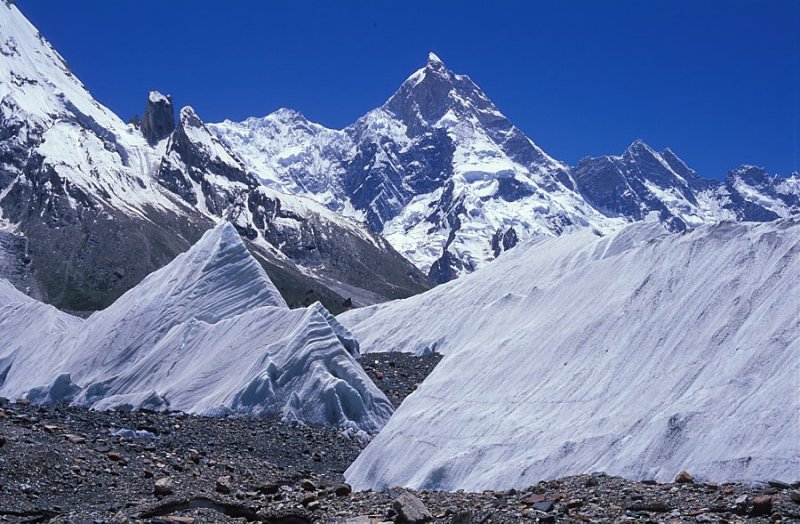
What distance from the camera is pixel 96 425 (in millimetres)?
32281

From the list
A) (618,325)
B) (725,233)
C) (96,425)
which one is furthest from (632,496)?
(96,425)

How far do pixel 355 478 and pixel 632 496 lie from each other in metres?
11.5

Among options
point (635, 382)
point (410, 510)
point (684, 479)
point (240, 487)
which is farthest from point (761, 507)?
point (240, 487)

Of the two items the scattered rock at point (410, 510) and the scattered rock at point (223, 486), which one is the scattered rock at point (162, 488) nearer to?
the scattered rock at point (223, 486)

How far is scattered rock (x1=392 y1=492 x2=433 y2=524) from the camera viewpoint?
17750mm

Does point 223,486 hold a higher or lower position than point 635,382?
lower

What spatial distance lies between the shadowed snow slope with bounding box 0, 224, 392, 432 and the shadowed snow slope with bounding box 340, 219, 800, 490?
21.9 ft

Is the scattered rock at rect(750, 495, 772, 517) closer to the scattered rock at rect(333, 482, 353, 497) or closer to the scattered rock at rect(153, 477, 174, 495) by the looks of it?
the scattered rock at rect(333, 482, 353, 497)

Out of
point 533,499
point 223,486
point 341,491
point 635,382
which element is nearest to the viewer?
point 533,499

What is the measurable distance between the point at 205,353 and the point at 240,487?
64.8ft

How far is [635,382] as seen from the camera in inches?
973

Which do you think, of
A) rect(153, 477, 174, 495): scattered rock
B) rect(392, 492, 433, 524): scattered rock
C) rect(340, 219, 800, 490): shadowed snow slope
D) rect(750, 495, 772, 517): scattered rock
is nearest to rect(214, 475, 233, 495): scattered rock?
rect(153, 477, 174, 495): scattered rock

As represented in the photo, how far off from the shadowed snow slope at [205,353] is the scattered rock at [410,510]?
17603mm

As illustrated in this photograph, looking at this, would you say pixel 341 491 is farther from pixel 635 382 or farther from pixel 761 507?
pixel 761 507
